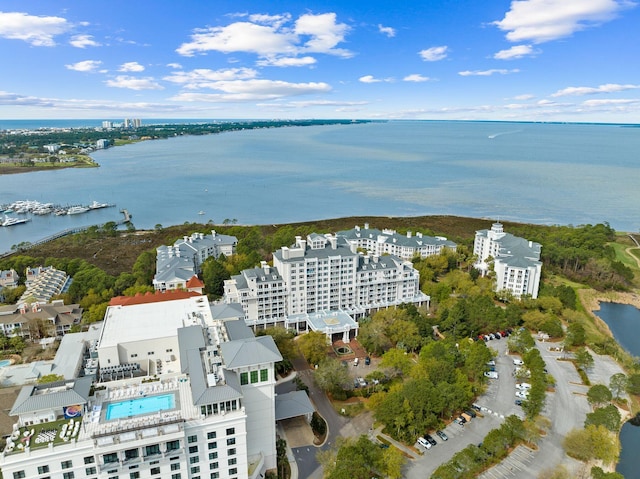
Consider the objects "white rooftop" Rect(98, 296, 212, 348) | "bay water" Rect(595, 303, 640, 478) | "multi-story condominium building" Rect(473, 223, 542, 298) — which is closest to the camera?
"bay water" Rect(595, 303, 640, 478)

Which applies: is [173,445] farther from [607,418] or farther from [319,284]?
[607,418]

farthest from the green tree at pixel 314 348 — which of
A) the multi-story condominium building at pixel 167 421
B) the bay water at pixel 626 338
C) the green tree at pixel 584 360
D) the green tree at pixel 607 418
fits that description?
the bay water at pixel 626 338

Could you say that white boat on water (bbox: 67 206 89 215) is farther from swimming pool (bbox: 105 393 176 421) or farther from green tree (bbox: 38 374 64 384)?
swimming pool (bbox: 105 393 176 421)

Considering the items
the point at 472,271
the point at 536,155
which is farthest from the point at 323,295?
the point at 536,155

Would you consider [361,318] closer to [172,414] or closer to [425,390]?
[425,390]

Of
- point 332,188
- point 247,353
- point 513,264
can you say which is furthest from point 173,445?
point 332,188

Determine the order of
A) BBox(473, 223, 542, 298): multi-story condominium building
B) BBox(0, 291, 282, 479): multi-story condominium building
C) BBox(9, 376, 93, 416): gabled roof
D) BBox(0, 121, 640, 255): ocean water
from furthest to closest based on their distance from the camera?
BBox(0, 121, 640, 255): ocean water
BBox(473, 223, 542, 298): multi-story condominium building
BBox(9, 376, 93, 416): gabled roof
BBox(0, 291, 282, 479): multi-story condominium building

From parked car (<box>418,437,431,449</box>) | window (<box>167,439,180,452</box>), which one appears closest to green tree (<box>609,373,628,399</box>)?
parked car (<box>418,437,431,449</box>)
